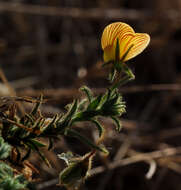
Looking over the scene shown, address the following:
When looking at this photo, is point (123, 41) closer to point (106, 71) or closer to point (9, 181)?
point (9, 181)

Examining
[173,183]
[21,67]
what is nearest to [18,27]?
[21,67]

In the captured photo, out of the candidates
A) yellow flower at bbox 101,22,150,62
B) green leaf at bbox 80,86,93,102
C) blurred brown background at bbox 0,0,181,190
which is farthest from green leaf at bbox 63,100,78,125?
blurred brown background at bbox 0,0,181,190

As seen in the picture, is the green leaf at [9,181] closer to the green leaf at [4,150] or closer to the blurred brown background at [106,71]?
the green leaf at [4,150]

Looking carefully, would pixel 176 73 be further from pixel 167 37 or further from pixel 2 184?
pixel 2 184

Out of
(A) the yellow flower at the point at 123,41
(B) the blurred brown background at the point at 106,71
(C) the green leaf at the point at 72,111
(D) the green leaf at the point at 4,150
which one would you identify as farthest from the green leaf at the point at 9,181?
(B) the blurred brown background at the point at 106,71

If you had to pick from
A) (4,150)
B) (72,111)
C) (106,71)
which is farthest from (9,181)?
(106,71)

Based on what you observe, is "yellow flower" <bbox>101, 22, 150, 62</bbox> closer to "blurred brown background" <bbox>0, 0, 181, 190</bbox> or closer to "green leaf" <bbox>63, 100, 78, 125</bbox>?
"green leaf" <bbox>63, 100, 78, 125</bbox>
